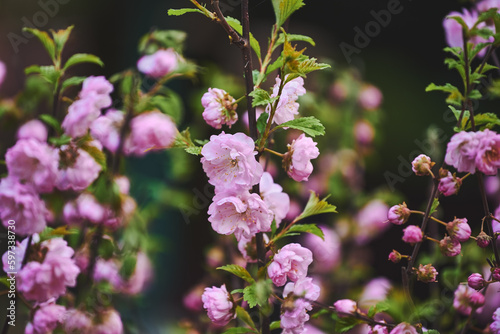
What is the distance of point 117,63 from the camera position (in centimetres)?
207

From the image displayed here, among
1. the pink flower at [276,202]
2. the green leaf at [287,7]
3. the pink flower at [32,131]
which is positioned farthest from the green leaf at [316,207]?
the pink flower at [32,131]

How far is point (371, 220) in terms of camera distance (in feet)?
4.65

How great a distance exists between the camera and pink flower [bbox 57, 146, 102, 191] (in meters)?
0.68

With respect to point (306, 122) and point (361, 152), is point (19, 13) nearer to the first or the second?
point (361, 152)

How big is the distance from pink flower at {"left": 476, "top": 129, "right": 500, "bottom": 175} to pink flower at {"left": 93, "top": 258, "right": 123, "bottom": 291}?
58 centimetres

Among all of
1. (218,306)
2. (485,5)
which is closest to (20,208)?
(218,306)

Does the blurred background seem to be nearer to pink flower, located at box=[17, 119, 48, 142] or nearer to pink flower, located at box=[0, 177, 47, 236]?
pink flower, located at box=[17, 119, 48, 142]

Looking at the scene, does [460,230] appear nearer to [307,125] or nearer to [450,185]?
[450,185]

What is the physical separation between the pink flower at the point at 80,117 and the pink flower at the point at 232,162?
203 mm

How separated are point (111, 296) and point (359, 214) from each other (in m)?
0.88

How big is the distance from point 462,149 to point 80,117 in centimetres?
48

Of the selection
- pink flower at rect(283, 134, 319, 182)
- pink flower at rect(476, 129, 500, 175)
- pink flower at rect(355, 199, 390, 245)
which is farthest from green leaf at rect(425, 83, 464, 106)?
pink flower at rect(355, 199, 390, 245)

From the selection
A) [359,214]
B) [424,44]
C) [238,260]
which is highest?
[424,44]

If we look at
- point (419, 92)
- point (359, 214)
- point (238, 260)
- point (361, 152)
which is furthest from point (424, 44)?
point (238, 260)
